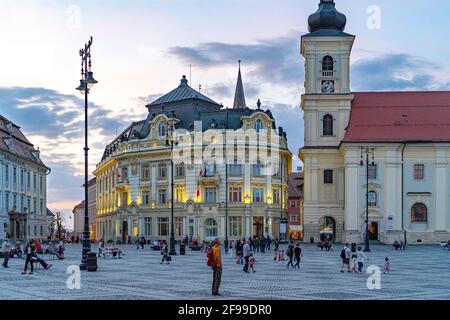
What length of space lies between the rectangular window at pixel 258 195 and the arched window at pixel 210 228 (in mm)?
5139

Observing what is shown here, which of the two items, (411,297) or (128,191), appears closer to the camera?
(411,297)

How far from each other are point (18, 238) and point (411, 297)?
56668mm

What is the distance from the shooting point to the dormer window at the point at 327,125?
75250 mm

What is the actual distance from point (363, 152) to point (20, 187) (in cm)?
3438

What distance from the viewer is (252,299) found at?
20.8 meters

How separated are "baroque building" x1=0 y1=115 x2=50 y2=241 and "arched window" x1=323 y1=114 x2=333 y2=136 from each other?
30.6 metres

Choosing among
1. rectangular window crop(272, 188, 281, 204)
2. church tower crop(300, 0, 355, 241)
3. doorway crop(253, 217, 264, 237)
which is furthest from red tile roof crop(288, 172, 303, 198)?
church tower crop(300, 0, 355, 241)

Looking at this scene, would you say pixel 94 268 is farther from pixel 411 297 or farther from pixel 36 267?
pixel 411 297

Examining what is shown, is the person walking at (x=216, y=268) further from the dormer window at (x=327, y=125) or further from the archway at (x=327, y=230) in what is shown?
the dormer window at (x=327, y=125)

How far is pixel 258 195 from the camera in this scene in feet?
271

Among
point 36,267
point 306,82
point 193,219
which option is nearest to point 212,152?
point 193,219

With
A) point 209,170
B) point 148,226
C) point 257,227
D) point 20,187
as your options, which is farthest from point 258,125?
point 20,187

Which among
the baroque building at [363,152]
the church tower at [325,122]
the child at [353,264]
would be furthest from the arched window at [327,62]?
the child at [353,264]

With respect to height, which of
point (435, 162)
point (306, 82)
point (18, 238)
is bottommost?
point (18, 238)
